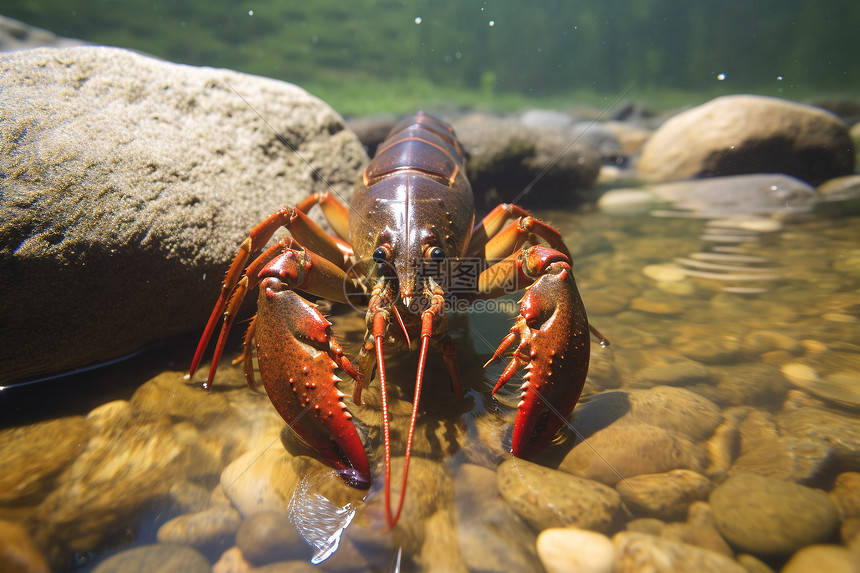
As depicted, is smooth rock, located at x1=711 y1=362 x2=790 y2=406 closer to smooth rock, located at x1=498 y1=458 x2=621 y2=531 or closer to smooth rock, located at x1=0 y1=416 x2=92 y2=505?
smooth rock, located at x1=498 y1=458 x2=621 y2=531

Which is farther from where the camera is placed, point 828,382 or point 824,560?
point 828,382

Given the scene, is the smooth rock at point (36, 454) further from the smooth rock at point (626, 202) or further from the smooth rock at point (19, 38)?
the smooth rock at point (19, 38)

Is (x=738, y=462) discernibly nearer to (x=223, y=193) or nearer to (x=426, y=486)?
(x=426, y=486)

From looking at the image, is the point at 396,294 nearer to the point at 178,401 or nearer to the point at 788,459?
the point at 178,401

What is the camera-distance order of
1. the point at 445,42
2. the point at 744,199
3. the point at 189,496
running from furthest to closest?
the point at 445,42, the point at 744,199, the point at 189,496

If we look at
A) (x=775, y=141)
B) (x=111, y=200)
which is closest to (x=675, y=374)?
(x=111, y=200)

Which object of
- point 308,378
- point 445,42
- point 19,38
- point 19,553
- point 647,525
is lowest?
point 647,525

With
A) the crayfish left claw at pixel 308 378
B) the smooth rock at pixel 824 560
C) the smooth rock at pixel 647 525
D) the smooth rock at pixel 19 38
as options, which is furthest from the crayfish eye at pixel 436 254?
the smooth rock at pixel 19 38
